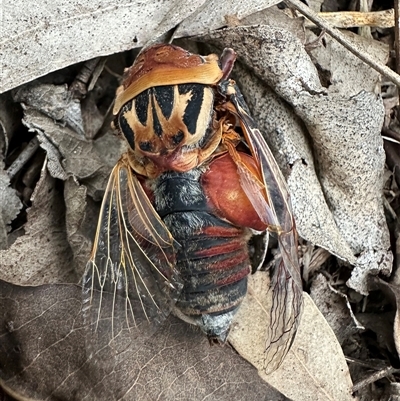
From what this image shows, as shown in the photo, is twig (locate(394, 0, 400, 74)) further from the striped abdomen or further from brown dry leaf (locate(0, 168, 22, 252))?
brown dry leaf (locate(0, 168, 22, 252))

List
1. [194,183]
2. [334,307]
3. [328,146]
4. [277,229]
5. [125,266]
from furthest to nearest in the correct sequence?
[334,307] → [328,146] → [125,266] → [194,183] → [277,229]

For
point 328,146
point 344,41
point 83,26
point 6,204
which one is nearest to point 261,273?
point 328,146

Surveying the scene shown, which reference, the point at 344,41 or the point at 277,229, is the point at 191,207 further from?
the point at 344,41

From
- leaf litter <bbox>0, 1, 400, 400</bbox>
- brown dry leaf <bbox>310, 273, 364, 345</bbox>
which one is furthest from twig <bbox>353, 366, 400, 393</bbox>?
brown dry leaf <bbox>310, 273, 364, 345</bbox>

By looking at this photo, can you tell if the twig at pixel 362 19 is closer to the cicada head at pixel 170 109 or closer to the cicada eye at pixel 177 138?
the cicada head at pixel 170 109

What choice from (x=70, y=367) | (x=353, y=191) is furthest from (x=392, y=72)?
(x=70, y=367)

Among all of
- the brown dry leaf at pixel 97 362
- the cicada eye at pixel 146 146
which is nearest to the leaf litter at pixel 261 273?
the brown dry leaf at pixel 97 362
